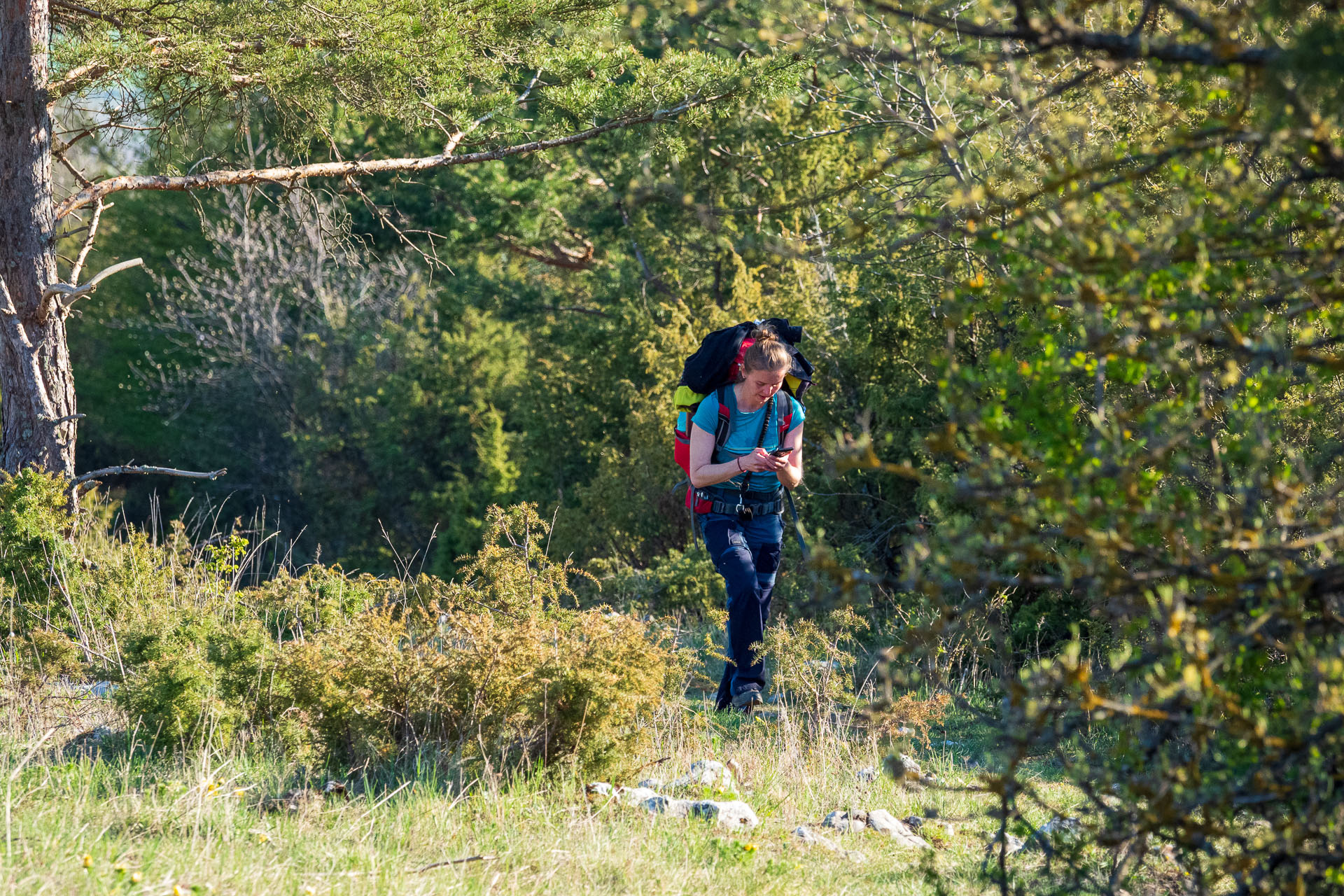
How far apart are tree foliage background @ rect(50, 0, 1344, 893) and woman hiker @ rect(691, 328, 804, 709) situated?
0.70 meters

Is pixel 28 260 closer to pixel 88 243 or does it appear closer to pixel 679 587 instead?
pixel 88 243

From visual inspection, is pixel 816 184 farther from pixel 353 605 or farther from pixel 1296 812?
pixel 1296 812

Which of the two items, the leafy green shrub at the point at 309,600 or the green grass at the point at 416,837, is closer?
the green grass at the point at 416,837

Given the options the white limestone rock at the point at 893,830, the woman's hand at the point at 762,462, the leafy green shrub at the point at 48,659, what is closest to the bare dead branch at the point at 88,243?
the leafy green shrub at the point at 48,659

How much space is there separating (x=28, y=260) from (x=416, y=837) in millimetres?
5380

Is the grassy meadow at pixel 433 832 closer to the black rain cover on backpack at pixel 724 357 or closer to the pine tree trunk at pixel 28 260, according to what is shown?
the black rain cover on backpack at pixel 724 357

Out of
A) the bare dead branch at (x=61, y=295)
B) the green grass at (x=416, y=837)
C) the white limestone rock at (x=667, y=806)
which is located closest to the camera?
the green grass at (x=416, y=837)

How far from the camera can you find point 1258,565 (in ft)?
7.00

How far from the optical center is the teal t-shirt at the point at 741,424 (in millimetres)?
5008

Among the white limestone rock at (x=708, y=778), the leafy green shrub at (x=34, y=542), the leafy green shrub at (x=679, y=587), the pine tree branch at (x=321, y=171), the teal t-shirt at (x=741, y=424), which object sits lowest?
the leafy green shrub at (x=679, y=587)

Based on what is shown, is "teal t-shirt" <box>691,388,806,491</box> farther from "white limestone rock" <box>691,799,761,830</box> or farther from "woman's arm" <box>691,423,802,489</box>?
"white limestone rock" <box>691,799,761,830</box>

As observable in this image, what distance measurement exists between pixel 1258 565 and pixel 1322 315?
2.08 ft

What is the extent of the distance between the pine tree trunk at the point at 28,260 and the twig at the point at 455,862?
16.4 feet

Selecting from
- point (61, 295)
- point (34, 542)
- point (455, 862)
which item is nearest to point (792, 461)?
point (455, 862)
